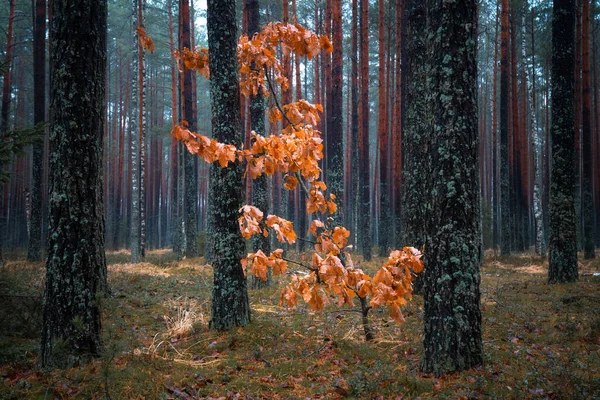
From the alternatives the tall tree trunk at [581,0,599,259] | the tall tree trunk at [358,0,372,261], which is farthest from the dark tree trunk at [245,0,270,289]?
the tall tree trunk at [581,0,599,259]

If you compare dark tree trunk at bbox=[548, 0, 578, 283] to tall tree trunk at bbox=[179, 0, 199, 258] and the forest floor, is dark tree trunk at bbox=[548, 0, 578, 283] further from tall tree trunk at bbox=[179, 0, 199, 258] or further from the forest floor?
tall tree trunk at bbox=[179, 0, 199, 258]

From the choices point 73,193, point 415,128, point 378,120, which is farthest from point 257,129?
point 378,120

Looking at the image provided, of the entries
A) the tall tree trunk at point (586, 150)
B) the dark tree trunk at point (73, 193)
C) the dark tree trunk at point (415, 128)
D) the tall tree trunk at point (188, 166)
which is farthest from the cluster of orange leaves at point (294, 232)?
the tall tree trunk at point (586, 150)

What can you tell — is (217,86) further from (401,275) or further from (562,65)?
(562,65)

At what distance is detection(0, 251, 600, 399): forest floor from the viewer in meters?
3.77

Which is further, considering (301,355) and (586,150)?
(586,150)

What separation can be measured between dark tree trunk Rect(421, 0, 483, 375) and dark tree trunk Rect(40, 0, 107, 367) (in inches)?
144

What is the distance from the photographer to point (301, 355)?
5.13 metres

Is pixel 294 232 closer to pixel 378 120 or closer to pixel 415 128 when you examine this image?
pixel 415 128

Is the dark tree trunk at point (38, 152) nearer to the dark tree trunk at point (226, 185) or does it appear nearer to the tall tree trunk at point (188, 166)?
the tall tree trunk at point (188, 166)

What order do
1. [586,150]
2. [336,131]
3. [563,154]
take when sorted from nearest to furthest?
[563,154] < [336,131] < [586,150]

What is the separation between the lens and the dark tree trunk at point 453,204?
413 centimetres

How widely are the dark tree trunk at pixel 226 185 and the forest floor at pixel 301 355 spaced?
38 centimetres

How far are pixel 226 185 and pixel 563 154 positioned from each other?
802cm
